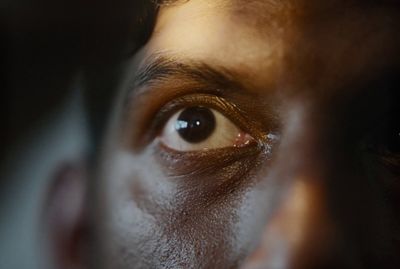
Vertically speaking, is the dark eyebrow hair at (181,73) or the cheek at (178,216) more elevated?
the dark eyebrow hair at (181,73)

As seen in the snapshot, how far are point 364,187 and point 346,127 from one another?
43 mm

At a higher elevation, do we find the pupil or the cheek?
the pupil

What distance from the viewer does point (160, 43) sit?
0.52 meters

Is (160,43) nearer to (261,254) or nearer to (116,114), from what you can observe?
(116,114)

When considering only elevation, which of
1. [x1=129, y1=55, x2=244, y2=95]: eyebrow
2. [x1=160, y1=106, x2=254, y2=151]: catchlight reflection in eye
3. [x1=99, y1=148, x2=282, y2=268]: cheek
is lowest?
[x1=99, y1=148, x2=282, y2=268]: cheek

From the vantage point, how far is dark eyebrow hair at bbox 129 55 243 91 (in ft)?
1.62

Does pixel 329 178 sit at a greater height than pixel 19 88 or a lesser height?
lesser

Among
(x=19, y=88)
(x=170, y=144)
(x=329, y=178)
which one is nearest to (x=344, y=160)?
(x=329, y=178)

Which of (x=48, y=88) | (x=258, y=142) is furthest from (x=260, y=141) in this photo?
(x=48, y=88)

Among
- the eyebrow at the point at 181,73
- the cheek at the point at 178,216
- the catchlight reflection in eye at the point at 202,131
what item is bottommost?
the cheek at the point at 178,216

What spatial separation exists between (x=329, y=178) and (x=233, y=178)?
7 cm

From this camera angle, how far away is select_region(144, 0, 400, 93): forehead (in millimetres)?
490

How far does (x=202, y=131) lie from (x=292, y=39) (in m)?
0.09

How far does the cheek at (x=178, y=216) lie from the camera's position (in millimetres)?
483
